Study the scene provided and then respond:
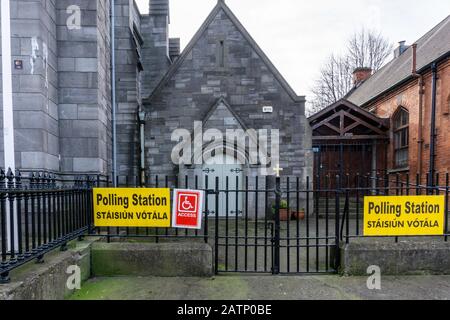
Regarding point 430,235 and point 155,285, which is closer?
point 155,285

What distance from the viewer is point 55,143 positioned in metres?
6.11

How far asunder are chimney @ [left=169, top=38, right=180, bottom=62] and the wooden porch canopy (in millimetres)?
8309

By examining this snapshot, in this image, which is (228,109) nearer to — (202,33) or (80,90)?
(202,33)

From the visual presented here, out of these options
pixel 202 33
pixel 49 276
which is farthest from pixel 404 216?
pixel 202 33

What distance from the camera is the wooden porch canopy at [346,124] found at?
11.9 meters

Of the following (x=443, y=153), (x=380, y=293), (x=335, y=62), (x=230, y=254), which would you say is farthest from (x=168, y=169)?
(x=335, y=62)

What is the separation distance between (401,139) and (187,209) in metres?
12.3

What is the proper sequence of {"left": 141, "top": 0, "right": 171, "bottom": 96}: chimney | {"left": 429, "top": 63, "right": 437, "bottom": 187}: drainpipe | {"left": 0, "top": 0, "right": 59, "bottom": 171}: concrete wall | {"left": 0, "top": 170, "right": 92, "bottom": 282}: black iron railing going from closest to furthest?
1. {"left": 0, "top": 170, "right": 92, "bottom": 282}: black iron railing
2. {"left": 0, "top": 0, "right": 59, "bottom": 171}: concrete wall
3. {"left": 429, "top": 63, "right": 437, "bottom": 187}: drainpipe
4. {"left": 141, "top": 0, "right": 171, "bottom": 96}: chimney

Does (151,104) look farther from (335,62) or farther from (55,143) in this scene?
(335,62)

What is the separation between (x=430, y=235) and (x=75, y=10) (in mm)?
8087

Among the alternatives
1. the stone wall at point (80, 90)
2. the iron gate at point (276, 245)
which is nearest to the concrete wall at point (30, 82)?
the stone wall at point (80, 90)

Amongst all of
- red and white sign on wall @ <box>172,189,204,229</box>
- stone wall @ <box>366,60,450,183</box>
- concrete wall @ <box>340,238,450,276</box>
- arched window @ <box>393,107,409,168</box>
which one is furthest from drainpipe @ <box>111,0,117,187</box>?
arched window @ <box>393,107,409,168</box>

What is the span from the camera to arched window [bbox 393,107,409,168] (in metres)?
12.5

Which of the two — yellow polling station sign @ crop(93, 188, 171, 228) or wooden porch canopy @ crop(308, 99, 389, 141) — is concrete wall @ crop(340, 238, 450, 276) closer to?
yellow polling station sign @ crop(93, 188, 171, 228)
